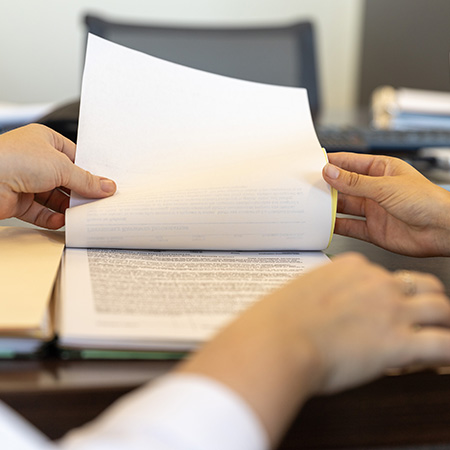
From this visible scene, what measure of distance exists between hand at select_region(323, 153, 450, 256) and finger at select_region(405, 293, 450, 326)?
232mm

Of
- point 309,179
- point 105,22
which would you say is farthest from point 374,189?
point 105,22

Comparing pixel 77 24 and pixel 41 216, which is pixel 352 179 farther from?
pixel 77 24

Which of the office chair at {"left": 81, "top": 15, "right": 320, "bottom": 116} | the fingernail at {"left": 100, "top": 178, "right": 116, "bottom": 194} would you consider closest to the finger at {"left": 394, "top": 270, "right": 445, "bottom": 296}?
the fingernail at {"left": 100, "top": 178, "right": 116, "bottom": 194}

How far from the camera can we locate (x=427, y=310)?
397 millimetres

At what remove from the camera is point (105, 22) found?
1.72 m

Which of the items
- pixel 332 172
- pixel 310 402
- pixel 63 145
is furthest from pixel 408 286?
pixel 63 145

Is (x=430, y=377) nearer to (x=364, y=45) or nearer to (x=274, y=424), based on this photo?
(x=274, y=424)

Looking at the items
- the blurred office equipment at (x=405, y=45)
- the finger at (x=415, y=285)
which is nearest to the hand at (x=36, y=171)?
the finger at (x=415, y=285)

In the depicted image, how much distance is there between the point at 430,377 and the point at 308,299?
0.10 metres

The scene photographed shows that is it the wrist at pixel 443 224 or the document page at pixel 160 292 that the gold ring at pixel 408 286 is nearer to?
the document page at pixel 160 292

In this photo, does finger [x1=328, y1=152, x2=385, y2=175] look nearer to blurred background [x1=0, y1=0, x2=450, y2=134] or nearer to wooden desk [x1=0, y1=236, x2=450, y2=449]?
wooden desk [x1=0, y1=236, x2=450, y2=449]

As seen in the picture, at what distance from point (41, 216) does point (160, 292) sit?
30cm

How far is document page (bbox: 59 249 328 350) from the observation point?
39 centimetres

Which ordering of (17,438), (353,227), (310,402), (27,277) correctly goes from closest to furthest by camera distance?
(17,438) < (310,402) < (27,277) < (353,227)
